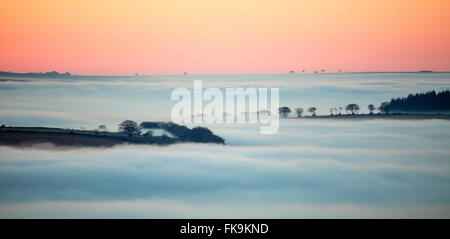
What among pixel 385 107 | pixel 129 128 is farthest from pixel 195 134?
pixel 385 107

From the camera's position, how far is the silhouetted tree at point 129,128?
6859 mm

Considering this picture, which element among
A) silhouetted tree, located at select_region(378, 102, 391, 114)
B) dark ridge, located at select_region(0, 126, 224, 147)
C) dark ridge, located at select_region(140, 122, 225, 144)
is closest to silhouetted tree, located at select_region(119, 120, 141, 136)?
dark ridge, located at select_region(0, 126, 224, 147)

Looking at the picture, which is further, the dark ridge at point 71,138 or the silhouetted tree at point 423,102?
the silhouetted tree at point 423,102

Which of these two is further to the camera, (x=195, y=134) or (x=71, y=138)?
(x=71, y=138)

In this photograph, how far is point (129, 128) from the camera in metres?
6.88

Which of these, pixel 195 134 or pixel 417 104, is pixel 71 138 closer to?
pixel 195 134

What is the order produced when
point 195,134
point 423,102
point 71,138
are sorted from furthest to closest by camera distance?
point 423,102
point 71,138
point 195,134

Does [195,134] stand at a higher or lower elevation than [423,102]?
lower

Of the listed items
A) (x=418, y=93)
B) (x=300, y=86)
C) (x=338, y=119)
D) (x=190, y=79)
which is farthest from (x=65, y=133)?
(x=418, y=93)

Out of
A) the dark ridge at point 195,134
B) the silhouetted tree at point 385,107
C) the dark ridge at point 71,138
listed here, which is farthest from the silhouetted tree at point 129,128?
the silhouetted tree at point 385,107

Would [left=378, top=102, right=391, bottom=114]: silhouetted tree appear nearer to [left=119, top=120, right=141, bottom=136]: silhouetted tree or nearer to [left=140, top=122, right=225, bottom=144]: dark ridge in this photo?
[left=140, top=122, right=225, bottom=144]: dark ridge

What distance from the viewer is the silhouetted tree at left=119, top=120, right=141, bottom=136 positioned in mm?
6859

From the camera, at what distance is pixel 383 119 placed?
720 centimetres

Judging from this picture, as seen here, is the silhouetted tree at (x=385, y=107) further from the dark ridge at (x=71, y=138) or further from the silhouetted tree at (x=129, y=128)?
the silhouetted tree at (x=129, y=128)
